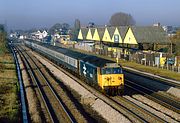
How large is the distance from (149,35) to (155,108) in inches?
1736

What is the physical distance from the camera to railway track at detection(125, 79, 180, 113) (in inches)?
975

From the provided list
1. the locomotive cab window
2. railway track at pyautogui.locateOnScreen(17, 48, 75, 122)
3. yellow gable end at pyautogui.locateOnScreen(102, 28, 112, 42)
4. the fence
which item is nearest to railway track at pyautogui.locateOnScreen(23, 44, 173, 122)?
the locomotive cab window

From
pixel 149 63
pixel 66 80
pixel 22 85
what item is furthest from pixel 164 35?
pixel 22 85

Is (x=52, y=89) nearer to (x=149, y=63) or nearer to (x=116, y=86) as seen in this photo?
(x=116, y=86)

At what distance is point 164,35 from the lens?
67688mm

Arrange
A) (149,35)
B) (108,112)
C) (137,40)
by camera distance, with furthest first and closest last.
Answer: (149,35)
(137,40)
(108,112)

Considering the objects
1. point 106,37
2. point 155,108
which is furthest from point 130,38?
point 155,108

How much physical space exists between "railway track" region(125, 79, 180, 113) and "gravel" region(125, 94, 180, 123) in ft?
1.74

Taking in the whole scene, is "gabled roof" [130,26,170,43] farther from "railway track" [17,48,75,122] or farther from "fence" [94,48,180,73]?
"railway track" [17,48,75,122]

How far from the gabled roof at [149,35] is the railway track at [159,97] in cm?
3160

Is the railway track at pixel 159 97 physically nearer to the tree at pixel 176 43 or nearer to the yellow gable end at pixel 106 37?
the tree at pixel 176 43

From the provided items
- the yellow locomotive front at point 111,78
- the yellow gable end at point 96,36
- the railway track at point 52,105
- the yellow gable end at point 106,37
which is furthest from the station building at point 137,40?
the yellow locomotive front at point 111,78

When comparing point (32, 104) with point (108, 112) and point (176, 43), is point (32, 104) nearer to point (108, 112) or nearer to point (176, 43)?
point (108, 112)

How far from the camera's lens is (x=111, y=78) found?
27.7 metres
